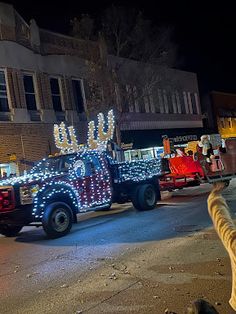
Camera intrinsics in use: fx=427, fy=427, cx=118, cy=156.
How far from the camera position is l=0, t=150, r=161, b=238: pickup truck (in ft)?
33.9

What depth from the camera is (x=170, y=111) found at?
108 feet

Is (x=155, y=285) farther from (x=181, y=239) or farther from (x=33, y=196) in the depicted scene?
(x=33, y=196)

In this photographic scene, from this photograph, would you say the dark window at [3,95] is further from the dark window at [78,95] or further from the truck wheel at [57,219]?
the truck wheel at [57,219]

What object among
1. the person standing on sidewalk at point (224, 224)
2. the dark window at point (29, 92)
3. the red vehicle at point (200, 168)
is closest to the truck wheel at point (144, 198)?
the red vehicle at point (200, 168)

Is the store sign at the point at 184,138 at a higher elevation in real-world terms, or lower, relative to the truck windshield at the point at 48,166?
higher

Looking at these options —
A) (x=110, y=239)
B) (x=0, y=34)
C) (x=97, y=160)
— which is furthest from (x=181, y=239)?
(x=0, y=34)

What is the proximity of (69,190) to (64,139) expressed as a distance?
35.5 ft

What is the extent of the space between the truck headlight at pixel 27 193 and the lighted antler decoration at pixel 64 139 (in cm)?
1099

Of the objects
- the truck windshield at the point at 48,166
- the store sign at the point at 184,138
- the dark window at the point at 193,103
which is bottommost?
the truck windshield at the point at 48,166

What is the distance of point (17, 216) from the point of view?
10242 millimetres

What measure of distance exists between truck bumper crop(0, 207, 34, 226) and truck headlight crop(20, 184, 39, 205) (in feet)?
0.62

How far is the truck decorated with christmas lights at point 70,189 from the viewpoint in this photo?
10.3 m

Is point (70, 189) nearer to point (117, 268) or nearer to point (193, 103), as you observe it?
point (117, 268)

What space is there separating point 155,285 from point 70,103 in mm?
19210
